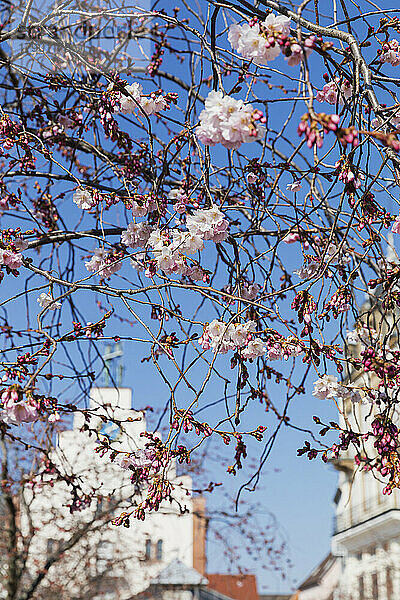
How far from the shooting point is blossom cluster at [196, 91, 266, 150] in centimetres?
180

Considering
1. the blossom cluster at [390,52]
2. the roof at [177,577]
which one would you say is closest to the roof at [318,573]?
the roof at [177,577]

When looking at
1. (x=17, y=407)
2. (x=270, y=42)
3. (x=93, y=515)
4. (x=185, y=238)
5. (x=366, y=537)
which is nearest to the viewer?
(x=270, y=42)

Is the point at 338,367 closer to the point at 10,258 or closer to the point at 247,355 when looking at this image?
the point at 247,355

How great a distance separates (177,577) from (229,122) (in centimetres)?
1274

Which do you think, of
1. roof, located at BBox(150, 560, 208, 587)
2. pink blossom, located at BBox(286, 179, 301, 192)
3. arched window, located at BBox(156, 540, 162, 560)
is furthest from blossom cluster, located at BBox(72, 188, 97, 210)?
arched window, located at BBox(156, 540, 162, 560)

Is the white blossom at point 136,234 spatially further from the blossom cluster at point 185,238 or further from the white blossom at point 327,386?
the white blossom at point 327,386

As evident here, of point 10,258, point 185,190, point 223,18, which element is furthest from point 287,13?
point 10,258

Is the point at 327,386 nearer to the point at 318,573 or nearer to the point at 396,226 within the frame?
the point at 396,226

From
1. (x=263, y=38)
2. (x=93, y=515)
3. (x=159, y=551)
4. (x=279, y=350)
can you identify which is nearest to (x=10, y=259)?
(x=279, y=350)

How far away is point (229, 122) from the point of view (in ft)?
6.04

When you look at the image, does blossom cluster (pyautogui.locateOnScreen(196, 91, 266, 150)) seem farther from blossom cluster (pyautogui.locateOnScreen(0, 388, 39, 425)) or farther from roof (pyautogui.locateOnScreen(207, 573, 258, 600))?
roof (pyautogui.locateOnScreen(207, 573, 258, 600))

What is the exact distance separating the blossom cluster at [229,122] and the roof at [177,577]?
1141cm

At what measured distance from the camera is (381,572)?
19.0 meters

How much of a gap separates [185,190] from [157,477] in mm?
1312
